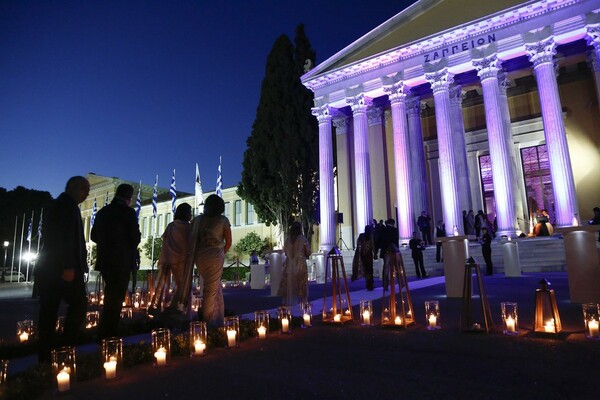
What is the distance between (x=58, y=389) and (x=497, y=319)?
5857 millimetres

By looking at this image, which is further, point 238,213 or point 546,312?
point 238,213

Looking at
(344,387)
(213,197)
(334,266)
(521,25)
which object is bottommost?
(344,387)

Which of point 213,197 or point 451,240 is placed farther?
point 451,240

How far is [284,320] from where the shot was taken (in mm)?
5680

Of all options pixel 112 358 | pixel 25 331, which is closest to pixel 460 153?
pixel 25 331

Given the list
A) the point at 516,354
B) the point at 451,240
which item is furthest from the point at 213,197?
the point at 451,240

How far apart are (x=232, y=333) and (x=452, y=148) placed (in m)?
17.6

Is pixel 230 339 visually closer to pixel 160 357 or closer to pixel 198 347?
pixel 198 347

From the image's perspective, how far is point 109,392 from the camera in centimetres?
335

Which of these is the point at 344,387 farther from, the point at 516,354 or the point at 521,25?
the point at 521,25

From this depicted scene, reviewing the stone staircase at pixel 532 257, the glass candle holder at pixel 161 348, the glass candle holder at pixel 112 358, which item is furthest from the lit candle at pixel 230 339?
the stone staircase at pixel 532 257

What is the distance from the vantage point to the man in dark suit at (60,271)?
4.18m

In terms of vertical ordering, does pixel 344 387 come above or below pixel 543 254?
below

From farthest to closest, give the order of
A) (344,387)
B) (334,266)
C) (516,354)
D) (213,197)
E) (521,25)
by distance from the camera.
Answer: (521,25) → (334,266) → (213,197) → (516,354) → (344,387)
